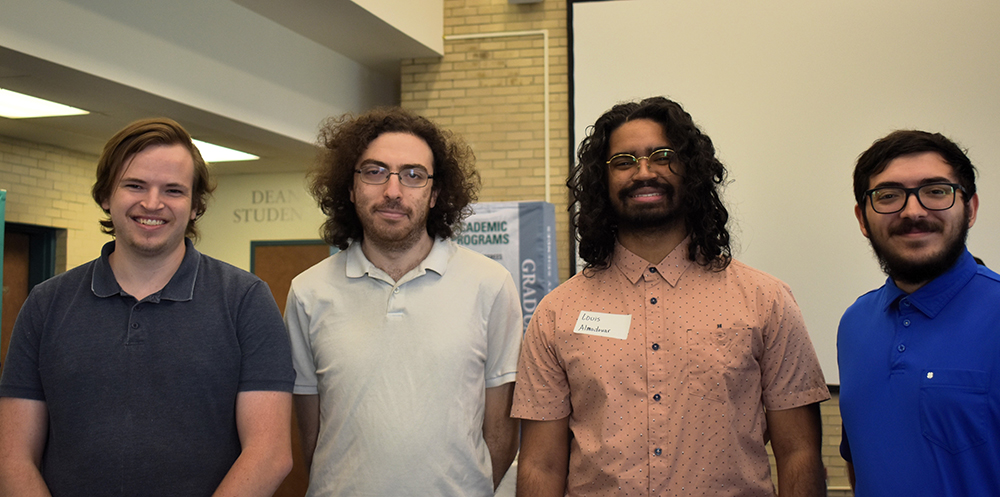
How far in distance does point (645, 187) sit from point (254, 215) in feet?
22.4

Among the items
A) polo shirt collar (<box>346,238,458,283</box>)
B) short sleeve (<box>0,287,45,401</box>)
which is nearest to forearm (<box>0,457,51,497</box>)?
short sleeve (<box>0,287,45,401</box>)

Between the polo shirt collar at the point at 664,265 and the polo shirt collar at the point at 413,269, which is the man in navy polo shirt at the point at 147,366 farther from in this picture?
the polo shirt collar at the point at 664,265

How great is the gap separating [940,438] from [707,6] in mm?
4965

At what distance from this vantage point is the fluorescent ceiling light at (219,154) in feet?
22.2

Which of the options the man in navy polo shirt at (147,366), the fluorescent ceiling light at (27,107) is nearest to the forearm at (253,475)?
the man in navy polo shirt at (147,366)

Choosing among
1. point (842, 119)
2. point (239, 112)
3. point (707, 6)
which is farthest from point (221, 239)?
point (842, 119)

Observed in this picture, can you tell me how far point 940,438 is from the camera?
1666 mm

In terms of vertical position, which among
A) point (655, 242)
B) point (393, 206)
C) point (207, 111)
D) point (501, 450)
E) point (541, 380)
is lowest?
point (501, 450)

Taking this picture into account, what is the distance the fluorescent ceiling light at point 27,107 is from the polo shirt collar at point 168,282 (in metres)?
3.78

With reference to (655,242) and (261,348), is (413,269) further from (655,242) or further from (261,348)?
(655,242)

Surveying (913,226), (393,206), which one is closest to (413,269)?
(393,206)

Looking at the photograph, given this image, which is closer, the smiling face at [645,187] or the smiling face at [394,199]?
the smiling face at [645,187]

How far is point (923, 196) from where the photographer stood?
180 centimetres

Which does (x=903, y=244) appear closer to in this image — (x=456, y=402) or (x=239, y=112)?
(x=456, y=402)
